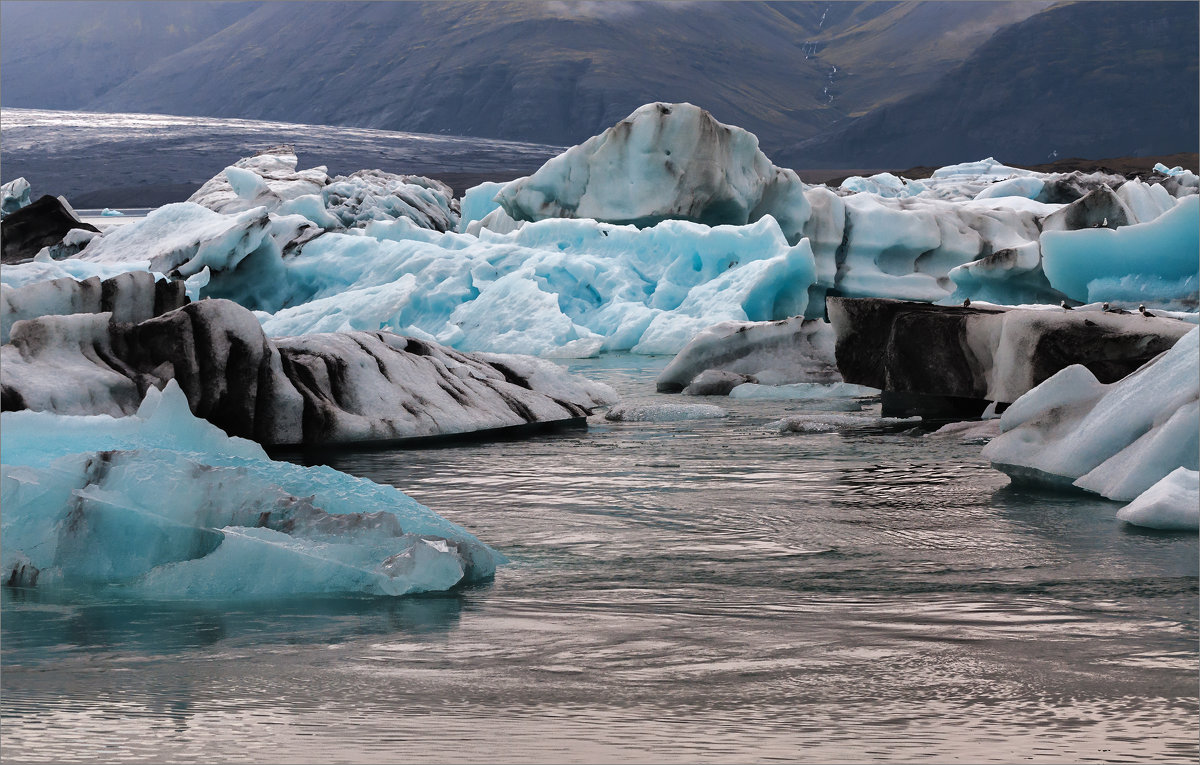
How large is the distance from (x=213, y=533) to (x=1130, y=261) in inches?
395

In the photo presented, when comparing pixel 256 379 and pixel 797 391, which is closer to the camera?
pixel 256 379

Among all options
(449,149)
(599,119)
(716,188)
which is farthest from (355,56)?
(716,188)

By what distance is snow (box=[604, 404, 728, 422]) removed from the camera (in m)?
9.05

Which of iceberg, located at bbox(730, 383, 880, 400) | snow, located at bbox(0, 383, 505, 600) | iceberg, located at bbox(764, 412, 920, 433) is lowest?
snow, located at bbox(0, 383, 505, 600)

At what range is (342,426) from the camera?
777 cm

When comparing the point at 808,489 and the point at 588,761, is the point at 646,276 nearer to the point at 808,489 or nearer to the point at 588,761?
the point at 808,489

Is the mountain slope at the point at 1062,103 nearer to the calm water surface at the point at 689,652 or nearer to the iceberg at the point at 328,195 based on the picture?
the iceberg at the point at 328,195

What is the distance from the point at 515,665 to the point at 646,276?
1391cm

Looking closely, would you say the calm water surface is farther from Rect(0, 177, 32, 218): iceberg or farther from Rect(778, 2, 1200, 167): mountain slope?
Rect(778, 2, 1200, 167): mountain slope

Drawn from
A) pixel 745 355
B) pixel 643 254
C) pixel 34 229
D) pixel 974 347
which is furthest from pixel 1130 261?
pixel 34 229

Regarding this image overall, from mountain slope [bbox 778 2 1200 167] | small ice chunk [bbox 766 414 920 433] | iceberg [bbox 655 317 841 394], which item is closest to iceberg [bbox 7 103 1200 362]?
iceberg [bbox 655 317 841 394]

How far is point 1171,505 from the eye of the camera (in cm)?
491

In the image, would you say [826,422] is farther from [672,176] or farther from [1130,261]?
[672,176]

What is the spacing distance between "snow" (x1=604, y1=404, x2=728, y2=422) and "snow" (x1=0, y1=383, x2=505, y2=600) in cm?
457
